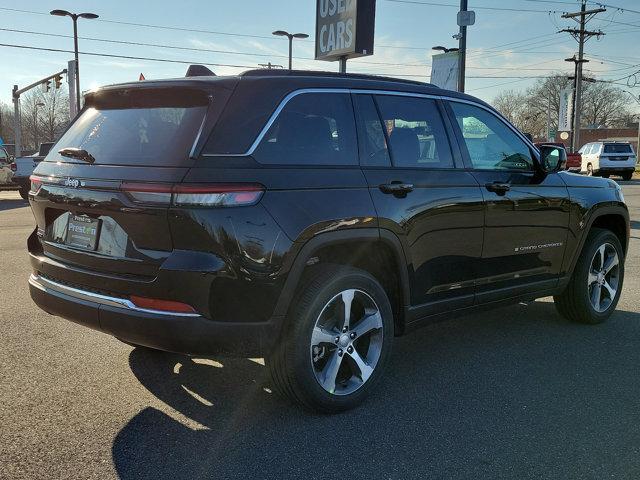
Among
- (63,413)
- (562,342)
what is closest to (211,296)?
(63,413)

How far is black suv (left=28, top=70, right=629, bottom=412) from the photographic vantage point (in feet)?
9.75

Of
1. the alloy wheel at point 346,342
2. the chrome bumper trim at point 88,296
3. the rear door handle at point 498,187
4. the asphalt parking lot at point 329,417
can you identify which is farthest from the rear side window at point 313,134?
the asphalt parking lot at point 329,417

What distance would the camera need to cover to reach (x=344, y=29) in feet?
58.8

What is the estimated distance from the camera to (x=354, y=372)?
362 cm

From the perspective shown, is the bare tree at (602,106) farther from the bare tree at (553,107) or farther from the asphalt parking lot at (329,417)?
the asphalt parking lot at (329,417)

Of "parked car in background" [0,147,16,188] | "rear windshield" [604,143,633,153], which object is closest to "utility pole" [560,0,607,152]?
"rear windshield" [604,143,633,153]

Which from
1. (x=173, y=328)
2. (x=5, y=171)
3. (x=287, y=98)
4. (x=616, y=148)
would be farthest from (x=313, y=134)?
(x=616, y=148)

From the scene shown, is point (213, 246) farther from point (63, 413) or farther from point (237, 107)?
point (63, 413)

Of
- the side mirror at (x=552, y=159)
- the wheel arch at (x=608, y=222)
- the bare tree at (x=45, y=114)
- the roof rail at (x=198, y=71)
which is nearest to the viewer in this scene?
the roof rail at (x=198, y=71)

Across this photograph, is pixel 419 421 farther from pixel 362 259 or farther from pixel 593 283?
pixel 593 283

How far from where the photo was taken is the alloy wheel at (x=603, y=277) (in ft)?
17.6

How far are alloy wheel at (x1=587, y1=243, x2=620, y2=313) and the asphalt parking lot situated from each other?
448mm

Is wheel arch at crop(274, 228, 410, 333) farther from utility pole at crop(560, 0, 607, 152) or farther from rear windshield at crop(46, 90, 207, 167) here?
utility pole at crop(560, 0, 607, 152)

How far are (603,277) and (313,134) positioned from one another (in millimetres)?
3337
